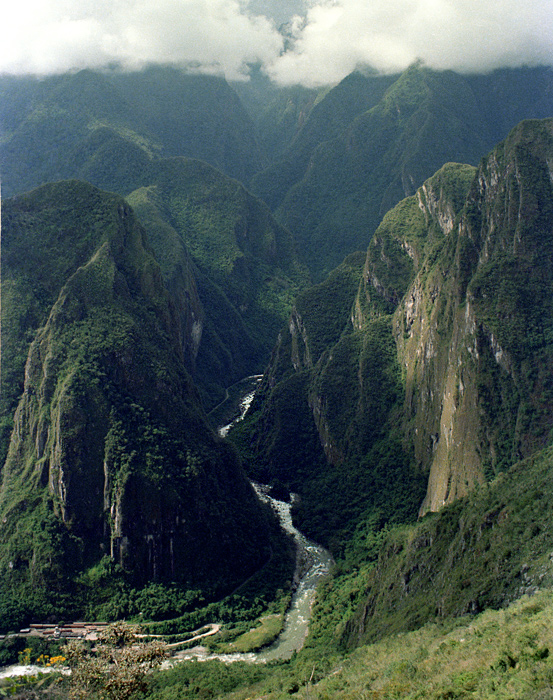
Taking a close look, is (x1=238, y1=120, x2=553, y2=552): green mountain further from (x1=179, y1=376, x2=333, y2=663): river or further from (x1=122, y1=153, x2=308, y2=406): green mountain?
(x1=122, y1=153, x2=308, y2=406): green mountain

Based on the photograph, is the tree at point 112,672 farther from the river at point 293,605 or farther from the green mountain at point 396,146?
the green mountain at point 396,146

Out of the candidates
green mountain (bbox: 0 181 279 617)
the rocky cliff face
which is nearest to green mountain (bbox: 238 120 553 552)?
the rocky cliff face

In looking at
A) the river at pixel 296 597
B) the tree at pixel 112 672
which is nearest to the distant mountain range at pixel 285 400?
the river at pixel 296 597

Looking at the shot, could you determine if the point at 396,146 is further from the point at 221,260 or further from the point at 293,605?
the point at 293,605

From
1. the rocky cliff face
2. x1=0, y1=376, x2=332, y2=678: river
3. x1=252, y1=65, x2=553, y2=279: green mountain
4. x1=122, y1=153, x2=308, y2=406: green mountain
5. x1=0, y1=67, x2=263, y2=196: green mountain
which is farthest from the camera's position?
x1=252, y1=65, x2=553, y2=279: green mountain

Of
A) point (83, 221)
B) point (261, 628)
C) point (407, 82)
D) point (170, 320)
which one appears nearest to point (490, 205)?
point (170, 320)

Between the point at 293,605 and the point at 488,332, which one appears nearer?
the point at 293,605

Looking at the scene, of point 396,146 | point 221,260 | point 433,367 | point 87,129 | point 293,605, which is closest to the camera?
point 293,605

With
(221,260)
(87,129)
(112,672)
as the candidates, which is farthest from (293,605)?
(87,129)
